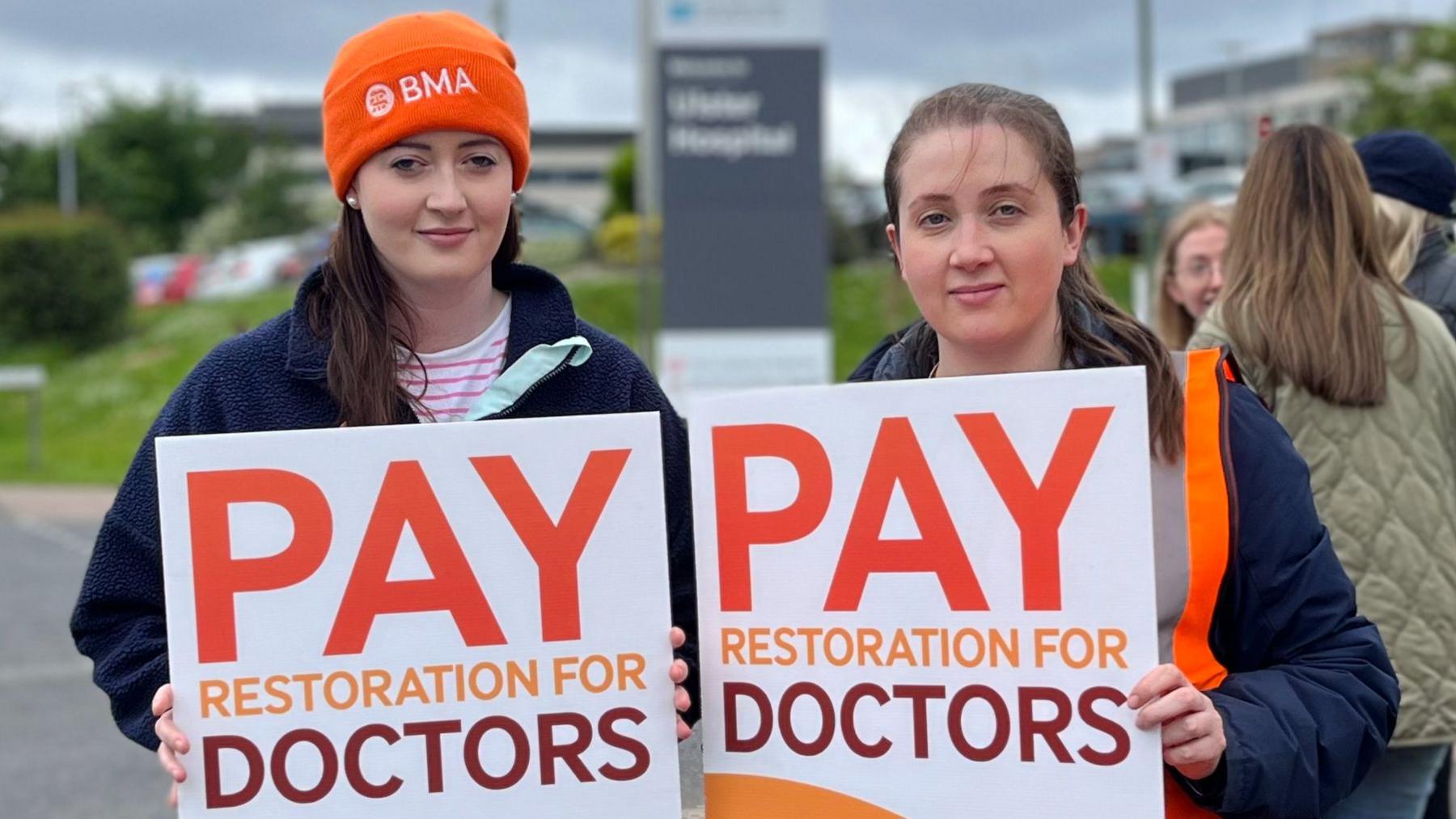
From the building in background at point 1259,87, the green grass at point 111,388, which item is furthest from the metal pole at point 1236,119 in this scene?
the green grass at point 111,388

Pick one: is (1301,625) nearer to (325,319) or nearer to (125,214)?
(325,319)

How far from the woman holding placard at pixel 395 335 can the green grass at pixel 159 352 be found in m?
17.2

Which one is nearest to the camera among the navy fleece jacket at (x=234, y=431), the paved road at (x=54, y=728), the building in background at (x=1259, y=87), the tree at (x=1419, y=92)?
the navy fleece jacket at (x=234, y=431)

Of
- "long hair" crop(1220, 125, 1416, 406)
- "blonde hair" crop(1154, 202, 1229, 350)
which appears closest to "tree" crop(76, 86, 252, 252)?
"blonde hair" crop(1154, 202, 1229, 350)

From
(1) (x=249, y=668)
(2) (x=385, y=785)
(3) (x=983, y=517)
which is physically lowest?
(2) (x=385, y=785)

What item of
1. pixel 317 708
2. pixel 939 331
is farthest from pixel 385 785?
pixel 939 331

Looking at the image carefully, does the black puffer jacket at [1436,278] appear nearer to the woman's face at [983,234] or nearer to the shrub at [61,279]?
the woman's face at [983,234]

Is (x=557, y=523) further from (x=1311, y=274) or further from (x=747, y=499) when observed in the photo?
(x=1311, y=274)

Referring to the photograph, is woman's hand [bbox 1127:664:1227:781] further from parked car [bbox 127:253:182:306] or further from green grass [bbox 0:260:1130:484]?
parked car [bbox 127:253:182:306]

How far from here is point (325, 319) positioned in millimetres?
2482

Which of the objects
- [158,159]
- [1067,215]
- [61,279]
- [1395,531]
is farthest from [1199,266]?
[158,159]

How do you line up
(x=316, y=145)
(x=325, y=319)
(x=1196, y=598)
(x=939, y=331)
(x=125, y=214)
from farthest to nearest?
(x=316, y=145) < (x=125, y=214) < (x=325, y=319) < (x=939, y=331) < (x=1196, y=598)

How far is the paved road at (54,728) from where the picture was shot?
6125 millimetres

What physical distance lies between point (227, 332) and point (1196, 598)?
23.4 meters
